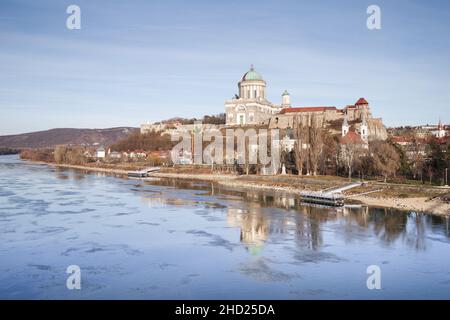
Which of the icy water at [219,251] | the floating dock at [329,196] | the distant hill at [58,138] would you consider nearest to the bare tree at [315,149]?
the floating dock at [329,196]

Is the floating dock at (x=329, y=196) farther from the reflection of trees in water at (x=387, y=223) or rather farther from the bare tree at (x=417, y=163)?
the bare tree at (x=417, y=163)

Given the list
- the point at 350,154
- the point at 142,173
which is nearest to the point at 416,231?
the point at 350,154

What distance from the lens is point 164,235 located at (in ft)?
46.0

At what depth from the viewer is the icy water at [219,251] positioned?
9.23 metres

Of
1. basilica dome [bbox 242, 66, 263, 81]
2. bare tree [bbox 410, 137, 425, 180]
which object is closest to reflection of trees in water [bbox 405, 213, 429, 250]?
bare tree [bbox 410, 137, 425, 180]

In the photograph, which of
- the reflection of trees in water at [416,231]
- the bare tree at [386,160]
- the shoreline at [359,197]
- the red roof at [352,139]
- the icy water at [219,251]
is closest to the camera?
the icy water at [219,251]

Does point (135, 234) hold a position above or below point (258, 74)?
below

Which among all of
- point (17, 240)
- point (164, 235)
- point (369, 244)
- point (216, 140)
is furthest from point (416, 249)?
point (216, 140)

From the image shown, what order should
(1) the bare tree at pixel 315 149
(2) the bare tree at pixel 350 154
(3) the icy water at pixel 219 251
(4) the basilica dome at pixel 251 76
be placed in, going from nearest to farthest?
(3) the icy water at pixel 219 251
(2) the bare tree at pixel 350 154
(1) the bare tree at pixel 315 149
(4) the basilica dome at pixel 251 76

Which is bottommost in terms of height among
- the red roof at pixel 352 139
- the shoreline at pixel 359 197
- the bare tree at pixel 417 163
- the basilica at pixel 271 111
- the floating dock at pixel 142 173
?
the shoreline at pixel 359 197

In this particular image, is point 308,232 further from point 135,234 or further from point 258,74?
point 258,74

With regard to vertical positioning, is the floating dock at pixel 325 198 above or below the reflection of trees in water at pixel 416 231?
above
